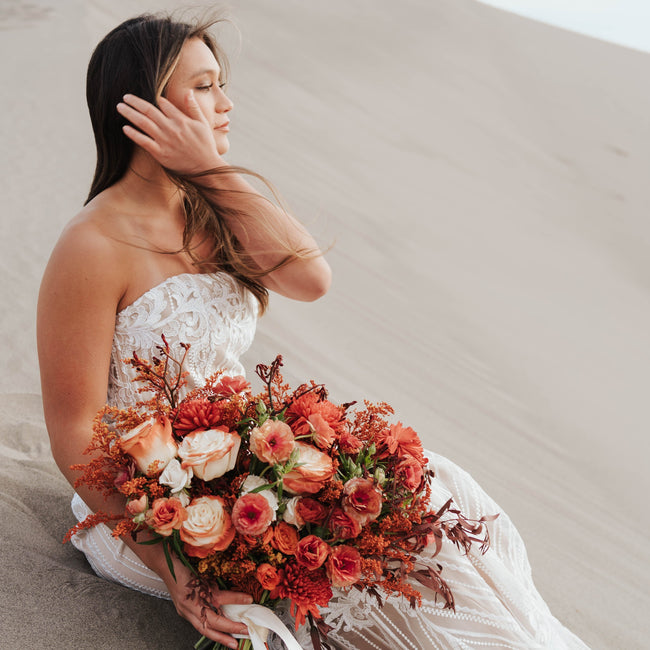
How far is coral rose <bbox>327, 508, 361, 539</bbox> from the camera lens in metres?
1.60

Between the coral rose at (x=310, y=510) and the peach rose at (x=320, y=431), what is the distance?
13cm

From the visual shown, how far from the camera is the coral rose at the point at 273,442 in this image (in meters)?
1.58

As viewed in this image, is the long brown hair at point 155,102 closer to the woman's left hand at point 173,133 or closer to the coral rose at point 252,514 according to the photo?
the woman's left hand at point 173,133

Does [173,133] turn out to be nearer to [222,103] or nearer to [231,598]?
[222,103]

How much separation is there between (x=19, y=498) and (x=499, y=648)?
73.5 inches

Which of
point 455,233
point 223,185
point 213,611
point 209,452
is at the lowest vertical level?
point 455,233

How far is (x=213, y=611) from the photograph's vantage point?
1760 mm

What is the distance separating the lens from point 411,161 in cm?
1016

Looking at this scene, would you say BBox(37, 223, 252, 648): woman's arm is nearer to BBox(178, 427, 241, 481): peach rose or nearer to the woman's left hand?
the woman's left hand

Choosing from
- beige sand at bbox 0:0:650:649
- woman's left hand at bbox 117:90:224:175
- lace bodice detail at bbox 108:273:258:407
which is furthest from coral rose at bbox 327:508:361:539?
woman's left hand at bbox 117:90:224:175

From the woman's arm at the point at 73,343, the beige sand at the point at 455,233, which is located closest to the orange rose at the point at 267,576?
the woman's arm at the point at 73,343

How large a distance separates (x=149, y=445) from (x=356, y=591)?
31.1 inches

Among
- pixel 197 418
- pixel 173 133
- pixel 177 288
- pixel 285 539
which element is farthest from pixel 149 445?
pixel 173 133

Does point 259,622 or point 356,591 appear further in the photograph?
point 356,591
